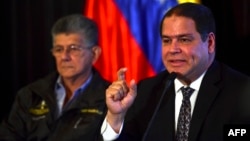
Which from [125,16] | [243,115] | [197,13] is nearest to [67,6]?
[125,16]

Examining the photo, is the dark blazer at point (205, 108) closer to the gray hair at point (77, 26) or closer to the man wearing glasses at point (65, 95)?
the man wearing glasses at point (65, 95)

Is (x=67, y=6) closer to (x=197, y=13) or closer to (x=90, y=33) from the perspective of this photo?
(x=90, y=33)

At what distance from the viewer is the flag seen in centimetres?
286

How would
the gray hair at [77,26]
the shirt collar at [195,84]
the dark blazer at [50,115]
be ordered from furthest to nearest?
the gray hair at [77,26], the dark blazer at [50,115], the shirt collar at [195,84]

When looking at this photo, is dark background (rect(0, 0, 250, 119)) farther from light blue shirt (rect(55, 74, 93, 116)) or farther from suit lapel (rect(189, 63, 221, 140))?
suit lapel (rect(189, 63, 221, 140))

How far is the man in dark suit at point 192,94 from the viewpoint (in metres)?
1.88

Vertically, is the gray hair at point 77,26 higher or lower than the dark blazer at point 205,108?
higher

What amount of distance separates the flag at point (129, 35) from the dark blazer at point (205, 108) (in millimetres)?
742

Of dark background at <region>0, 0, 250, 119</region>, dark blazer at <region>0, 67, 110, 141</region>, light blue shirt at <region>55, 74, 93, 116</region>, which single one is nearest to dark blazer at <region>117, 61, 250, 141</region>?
dark blazer at <region>0, 67, 110, 141</region>

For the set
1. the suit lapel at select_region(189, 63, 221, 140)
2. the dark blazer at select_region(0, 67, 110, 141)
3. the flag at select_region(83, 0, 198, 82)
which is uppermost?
the flag at select_region(83, 0, 198, 82)

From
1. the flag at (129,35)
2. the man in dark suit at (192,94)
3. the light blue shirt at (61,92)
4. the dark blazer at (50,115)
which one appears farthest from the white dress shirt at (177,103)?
the flag at (129,35)

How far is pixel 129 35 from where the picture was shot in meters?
2.92

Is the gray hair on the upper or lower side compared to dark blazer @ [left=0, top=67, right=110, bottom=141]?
upper

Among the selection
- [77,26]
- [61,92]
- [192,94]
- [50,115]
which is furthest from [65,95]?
[192,94]
